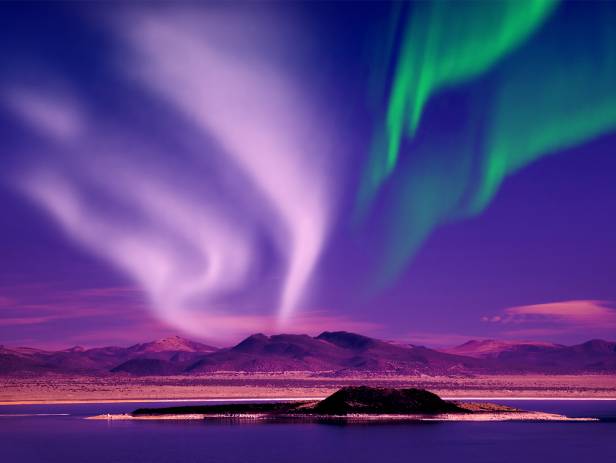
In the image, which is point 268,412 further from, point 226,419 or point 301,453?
point 301,453

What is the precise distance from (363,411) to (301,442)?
43.2m

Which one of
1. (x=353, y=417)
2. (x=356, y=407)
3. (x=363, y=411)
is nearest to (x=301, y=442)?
(x=353, y=417)

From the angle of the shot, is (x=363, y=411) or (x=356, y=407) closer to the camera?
(x=363, y=411)

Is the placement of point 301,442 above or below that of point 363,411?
below

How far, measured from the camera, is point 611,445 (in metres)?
88.8

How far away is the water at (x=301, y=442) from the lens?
79.7m

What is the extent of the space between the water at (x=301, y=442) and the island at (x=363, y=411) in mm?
8881

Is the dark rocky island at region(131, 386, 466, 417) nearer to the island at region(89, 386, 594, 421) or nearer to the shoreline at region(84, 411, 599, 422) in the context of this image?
the island at region(89, 386, 594, 421)

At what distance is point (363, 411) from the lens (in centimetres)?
13438

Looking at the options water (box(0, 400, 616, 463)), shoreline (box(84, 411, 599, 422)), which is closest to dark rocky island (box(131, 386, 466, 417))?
shoreline (box(84, 411, 599, 422))

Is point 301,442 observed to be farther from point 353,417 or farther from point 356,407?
point 356,407

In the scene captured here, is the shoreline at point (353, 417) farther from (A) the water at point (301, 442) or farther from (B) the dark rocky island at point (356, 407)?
(A) the water at point (301, 442)

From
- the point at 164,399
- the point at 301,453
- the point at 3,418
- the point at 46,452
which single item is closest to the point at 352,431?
the point at 301,453

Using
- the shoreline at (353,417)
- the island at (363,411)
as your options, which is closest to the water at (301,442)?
the shoreline at (353,417)
